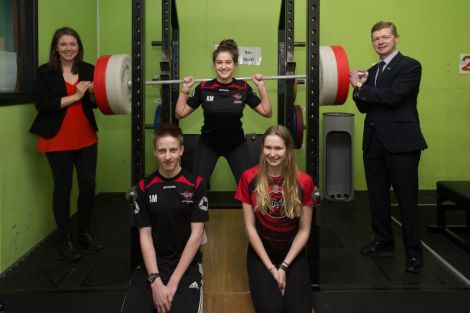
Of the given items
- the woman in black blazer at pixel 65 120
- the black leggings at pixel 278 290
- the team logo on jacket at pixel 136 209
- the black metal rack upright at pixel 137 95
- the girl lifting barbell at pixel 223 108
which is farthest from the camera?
the woman in black blazer at pixel 65 120

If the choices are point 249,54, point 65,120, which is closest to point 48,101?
point 65,120

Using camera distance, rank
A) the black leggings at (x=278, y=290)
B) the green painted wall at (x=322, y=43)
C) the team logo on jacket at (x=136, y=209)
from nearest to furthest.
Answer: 1. the black leggings at (x=278, y=290)
2. the team logo on jacket at (x=136, y=209)
3. the green painted wall at (x=322, y=43)

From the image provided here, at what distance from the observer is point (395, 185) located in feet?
9.39

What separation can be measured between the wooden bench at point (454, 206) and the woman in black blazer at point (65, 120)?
2.49 metres

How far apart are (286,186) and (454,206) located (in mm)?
1969

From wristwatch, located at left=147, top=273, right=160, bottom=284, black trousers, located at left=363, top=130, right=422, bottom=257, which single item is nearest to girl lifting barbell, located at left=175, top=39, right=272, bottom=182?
black trousers, located at left=363, top=130, right=422, bottom=257

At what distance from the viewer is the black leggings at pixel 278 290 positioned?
202cm

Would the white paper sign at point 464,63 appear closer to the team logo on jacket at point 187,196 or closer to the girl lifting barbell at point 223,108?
the girl lifting barbell at point 223,108

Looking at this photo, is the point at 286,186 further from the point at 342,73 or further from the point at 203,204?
the point at 342,73

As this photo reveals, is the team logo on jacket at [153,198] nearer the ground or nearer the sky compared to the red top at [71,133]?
nearer the ground

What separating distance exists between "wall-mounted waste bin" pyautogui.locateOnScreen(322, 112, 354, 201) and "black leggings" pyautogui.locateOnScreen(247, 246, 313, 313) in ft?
8.12

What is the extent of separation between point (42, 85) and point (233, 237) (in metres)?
1.59

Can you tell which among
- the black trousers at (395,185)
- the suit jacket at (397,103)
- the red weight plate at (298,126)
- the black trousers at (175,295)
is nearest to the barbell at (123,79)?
the suit jacket at (397,103)

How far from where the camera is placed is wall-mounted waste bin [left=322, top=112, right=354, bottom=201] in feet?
15.0
